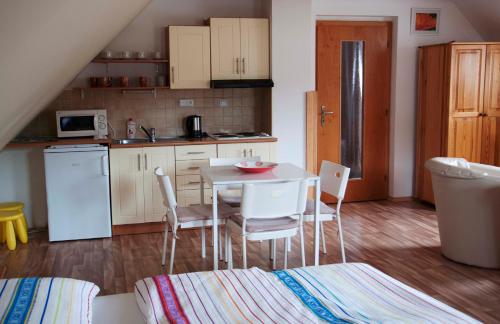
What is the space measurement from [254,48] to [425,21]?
2.24 m

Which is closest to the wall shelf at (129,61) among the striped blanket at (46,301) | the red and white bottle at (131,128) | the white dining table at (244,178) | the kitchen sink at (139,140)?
the red and white bottle at (131,128)

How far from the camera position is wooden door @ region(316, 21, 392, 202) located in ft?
20.5

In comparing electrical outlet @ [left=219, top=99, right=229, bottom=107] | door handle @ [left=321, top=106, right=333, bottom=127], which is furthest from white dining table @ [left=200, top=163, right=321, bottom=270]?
door handle @ [left=321, top=106, right=333, bottom=127]

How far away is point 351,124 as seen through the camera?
6.46 meters

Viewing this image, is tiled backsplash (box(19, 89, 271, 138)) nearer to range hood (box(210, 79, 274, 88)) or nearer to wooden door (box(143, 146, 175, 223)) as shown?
range hood (box(210, 79, 274, 88))

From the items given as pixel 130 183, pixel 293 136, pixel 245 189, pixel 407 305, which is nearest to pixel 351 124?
pixel 293 136

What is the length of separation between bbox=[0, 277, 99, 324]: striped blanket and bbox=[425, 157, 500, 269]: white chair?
9.65 ft

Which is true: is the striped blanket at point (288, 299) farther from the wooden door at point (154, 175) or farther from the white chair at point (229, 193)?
the wooden door at point (154, 175)

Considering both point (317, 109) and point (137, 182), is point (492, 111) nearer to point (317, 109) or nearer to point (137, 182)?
point (317, 109)

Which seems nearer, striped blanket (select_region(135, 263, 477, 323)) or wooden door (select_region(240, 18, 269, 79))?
striped blanket (select_region(135, 263, 477, 323))

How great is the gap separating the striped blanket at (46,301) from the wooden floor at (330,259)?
164 centimetres

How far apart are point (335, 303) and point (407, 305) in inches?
10.7

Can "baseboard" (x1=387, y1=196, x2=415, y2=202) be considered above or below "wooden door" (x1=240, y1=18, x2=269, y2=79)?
below

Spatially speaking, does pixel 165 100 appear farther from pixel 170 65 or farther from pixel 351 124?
pixel 351 124
